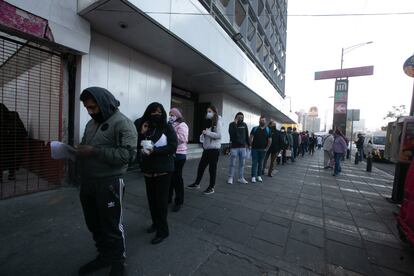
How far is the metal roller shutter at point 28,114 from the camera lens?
4.07 meters

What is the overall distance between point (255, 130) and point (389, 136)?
10.8ft

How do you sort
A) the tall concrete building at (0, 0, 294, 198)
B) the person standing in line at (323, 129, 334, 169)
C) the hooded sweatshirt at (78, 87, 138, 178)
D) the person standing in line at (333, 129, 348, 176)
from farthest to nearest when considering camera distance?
the person standing in line at (323, 129, 334, 169)
the person standing in line at (333, 129, 348, 176)
the tall concrete building at (0, 0, 294, 198)
the hooded sweatshirt at (78, 87, 138, 178)

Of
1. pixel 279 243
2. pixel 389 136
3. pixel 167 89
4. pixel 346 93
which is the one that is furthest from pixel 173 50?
pixel 346 93

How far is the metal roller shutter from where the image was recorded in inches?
160

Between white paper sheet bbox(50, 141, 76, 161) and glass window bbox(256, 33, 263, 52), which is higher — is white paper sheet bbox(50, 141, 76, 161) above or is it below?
below

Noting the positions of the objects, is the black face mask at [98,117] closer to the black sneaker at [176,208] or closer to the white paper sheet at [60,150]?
the white paper sheet at [60,150]

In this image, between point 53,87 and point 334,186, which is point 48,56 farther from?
point 334,186

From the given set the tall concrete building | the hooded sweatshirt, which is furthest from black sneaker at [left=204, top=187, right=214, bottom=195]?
the tall concrete building

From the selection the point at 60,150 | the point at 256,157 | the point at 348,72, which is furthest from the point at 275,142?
the point at 348,72

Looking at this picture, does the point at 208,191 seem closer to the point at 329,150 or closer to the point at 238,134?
the point at 238,134

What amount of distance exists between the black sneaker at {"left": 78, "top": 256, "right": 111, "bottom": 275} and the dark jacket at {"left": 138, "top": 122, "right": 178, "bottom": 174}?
0.98 m

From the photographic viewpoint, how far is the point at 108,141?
191cm

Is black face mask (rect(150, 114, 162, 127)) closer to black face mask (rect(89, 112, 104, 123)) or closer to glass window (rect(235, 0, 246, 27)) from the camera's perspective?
black face mask (rect(89, 112, 104, 123))

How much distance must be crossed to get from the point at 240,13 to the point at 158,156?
1347 cm
